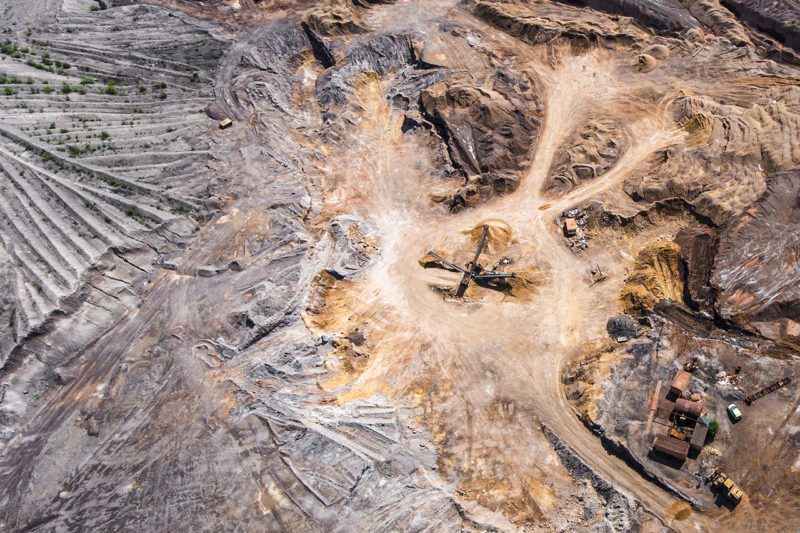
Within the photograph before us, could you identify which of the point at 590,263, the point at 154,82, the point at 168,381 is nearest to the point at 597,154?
the point at 590,263

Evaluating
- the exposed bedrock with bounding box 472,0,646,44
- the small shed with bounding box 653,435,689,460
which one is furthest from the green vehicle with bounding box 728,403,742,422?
the exposed bedrock with bounding box 472,0,646,44

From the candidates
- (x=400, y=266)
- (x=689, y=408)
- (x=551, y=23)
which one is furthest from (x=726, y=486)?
(x=551, y=23)

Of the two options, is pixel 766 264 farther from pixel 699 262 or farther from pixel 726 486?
pixel 726 486

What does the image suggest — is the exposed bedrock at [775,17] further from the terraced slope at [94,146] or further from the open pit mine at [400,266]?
the terraced slope at [94,146]

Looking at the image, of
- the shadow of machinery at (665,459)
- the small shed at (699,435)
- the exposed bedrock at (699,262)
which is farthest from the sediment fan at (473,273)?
the small shed at (699,435)

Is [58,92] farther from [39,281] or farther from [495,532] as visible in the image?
[495,532]

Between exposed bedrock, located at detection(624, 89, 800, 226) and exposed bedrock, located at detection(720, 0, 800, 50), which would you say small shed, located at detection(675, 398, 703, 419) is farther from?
exposed bedrock, located at detection(720, 0, 800, 50)
